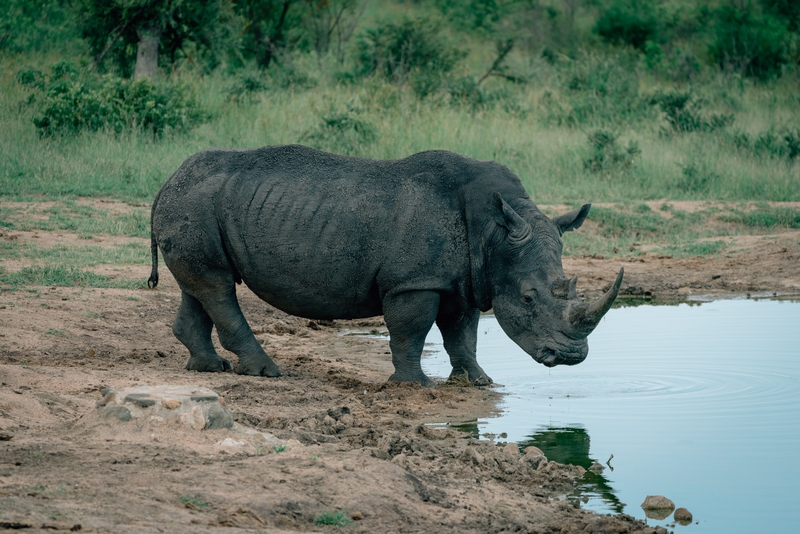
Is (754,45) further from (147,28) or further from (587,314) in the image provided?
(587,314)

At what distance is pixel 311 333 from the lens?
390 inches

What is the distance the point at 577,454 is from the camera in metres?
6.12

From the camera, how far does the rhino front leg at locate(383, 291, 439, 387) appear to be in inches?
288

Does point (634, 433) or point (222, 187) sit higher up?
point (222, 187)

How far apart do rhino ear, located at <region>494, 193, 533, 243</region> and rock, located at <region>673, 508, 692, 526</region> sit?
2.51 metres

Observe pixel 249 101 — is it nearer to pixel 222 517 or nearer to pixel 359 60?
pixel 359 60

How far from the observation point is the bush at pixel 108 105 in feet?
51.9

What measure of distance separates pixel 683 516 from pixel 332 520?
5.85ft

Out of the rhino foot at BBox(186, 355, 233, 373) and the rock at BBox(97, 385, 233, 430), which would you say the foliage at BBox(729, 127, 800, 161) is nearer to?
the rhino foot at BBox(186, 355, 233, 373)

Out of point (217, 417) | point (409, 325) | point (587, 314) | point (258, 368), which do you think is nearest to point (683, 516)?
point (587, 314)

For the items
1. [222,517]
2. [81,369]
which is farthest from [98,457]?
[81,369]

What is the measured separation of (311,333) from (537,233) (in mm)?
3350

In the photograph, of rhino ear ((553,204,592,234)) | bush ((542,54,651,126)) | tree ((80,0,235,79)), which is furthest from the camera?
bush ((542,54,651,126))

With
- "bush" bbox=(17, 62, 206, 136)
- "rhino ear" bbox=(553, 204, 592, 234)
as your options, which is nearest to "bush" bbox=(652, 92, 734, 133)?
"bush" bbox=(17, 62, 206, 136)
